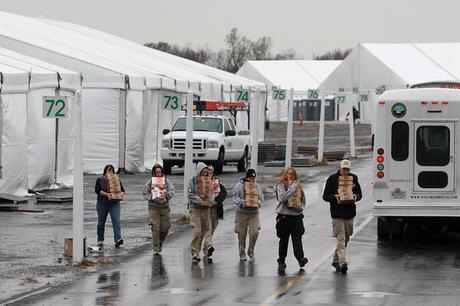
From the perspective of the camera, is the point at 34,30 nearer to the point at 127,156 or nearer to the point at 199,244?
the point at 127,156

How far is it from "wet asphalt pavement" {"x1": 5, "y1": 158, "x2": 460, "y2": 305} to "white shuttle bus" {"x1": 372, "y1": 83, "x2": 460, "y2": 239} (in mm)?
790

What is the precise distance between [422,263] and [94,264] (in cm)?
523

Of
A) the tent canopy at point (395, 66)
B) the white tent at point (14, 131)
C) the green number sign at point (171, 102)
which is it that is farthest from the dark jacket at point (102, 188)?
the tent canopy at point (395, 66)

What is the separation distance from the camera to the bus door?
2225cm

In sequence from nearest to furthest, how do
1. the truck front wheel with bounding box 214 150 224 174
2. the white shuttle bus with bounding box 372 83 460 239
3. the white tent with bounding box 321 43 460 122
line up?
the white shuttle bus with bounding box 372 83 460 239, the truck front wheel with bounding box 214 150 224 174, the white tent with bounding box 321 43 460 122

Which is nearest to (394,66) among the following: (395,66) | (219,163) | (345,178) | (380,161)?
(395,66)

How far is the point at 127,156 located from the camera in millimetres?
42062

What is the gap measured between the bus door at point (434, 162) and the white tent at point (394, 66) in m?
56.6

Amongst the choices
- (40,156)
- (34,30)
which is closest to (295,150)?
(34,30)

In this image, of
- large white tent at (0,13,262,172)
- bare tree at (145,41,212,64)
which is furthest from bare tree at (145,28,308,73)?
large white tent at (0,13,262,172)

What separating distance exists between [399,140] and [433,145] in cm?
63

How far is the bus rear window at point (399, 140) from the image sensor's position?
73.2 feet

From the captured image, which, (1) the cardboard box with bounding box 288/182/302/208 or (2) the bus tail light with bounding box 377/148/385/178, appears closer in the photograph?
(1) the cardboard box with bounding box 288/182/302/208

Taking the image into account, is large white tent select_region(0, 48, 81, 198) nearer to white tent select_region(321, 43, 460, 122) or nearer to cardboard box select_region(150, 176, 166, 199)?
cardboard box select_region(150, 176, 166, 199)
